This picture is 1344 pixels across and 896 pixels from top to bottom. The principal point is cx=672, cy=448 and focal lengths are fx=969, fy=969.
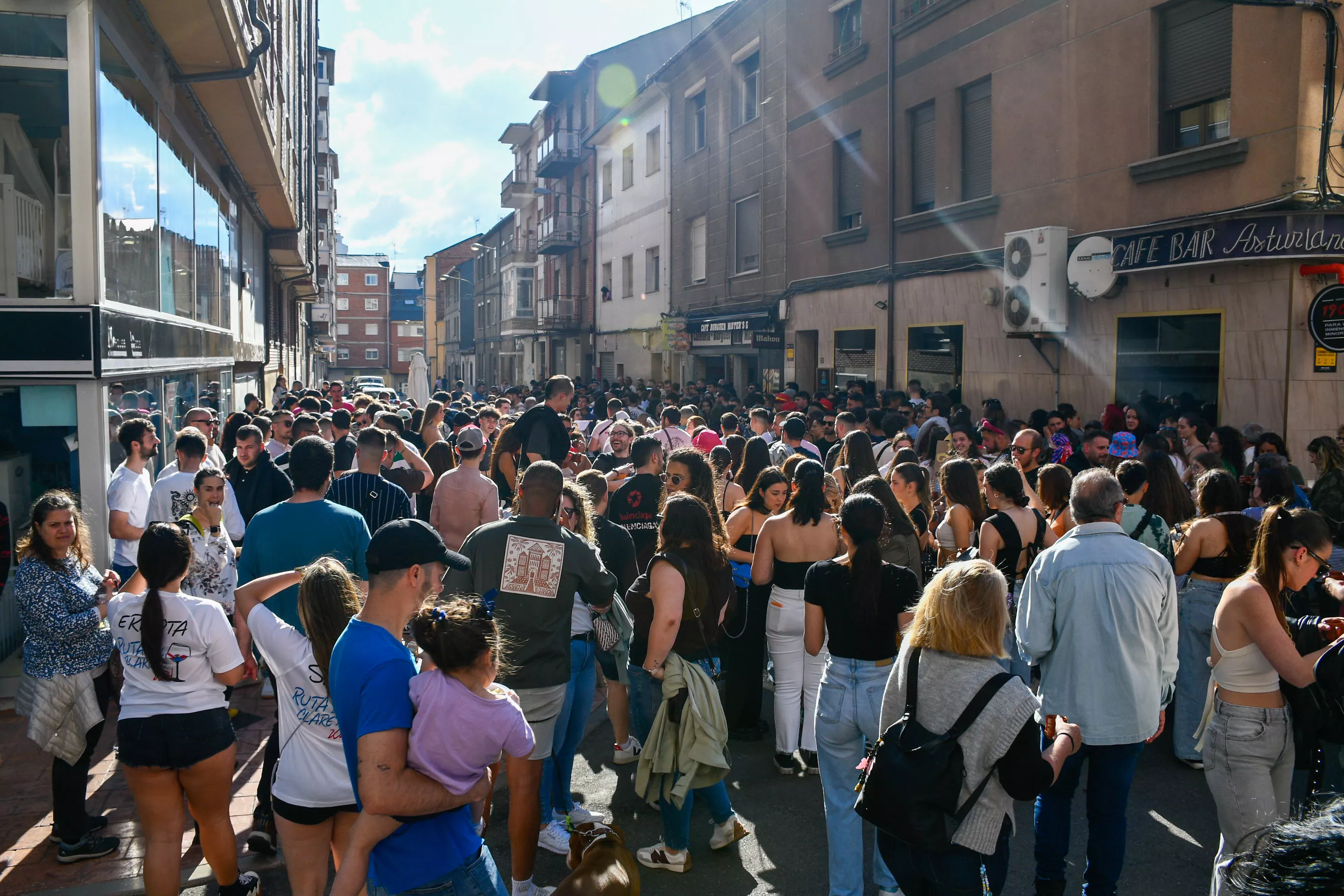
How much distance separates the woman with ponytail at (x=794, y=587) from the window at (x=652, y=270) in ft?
75.0

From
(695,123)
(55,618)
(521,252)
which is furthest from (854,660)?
(521,252)

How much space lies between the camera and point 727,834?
15.7ft

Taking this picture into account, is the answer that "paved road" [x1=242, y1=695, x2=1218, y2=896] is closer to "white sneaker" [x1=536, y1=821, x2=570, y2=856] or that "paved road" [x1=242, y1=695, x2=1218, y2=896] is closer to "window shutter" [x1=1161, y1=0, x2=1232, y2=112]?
"white sneaker" [x1=536, y1=821, x2=570, y2=856]

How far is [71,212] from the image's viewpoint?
6.84m

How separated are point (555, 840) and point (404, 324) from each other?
3503 inches

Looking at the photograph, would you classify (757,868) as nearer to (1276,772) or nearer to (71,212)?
(1276,772)

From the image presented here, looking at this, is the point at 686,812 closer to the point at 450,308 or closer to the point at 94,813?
the point at 94,813

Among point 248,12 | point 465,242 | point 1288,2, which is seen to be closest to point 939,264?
point 1288,2

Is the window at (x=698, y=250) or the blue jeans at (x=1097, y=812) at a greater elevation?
the window at (x=698, y=250)

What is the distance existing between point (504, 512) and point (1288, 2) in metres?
8.69

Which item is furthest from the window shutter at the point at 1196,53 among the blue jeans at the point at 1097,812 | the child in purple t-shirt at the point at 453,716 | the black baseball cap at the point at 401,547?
the child in purple t-shirt at the point at 453,716

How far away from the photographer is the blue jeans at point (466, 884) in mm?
2791

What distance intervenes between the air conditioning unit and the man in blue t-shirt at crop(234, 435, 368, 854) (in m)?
9.90

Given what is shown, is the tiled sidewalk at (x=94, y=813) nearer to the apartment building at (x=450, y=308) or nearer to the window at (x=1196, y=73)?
the window at (x=1196, y=73)
